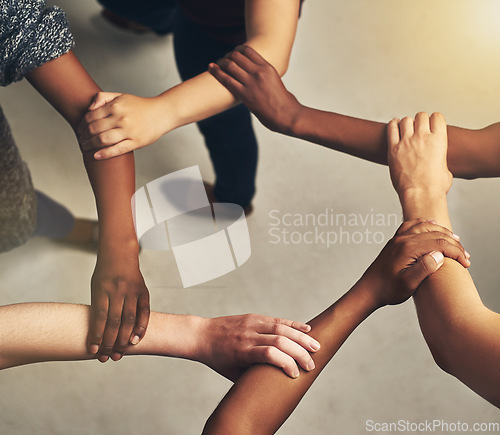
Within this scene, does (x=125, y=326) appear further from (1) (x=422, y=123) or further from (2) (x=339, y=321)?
(1) (x=422, y=123)

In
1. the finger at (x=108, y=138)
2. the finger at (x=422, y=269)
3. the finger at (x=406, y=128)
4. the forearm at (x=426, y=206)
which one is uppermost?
the finger at (x=406, y=128)

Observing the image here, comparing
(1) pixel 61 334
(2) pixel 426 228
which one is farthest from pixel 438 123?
(1) pixel 61 334

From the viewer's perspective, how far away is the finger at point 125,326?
48 centimetres

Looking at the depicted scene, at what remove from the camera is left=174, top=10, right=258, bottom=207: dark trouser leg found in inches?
23.0

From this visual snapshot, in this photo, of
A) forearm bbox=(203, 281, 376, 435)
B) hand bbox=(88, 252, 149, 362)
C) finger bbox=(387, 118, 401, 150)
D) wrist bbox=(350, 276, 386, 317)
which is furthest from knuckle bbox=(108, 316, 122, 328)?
finger bbox=(387, 118, 401, 150)

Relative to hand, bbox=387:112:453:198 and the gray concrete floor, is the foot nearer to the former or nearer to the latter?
the gray concrete floor

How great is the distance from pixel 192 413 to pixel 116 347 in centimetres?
11

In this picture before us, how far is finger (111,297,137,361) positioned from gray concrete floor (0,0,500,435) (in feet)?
0.09

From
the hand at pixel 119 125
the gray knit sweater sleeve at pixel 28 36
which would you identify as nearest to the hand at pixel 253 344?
the hand at pixel 119 125

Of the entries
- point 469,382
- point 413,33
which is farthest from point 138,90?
point 469,382

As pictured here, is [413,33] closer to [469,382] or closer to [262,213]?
[262,213]

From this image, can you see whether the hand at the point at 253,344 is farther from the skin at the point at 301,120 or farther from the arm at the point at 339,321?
the skin at the point at 301,120

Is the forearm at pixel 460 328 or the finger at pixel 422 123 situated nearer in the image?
the forearm at pixel 460 328

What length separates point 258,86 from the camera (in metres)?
0.55
